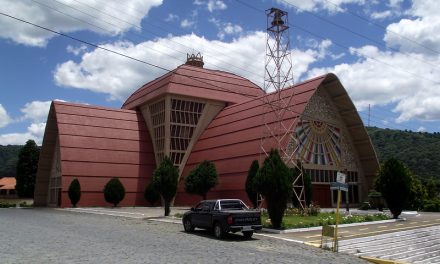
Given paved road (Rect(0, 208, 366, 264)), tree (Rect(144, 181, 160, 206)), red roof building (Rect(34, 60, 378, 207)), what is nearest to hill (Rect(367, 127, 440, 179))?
red roof building (Rect(34, 60, 378, 207))

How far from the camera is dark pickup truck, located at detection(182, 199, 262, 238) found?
17.3 m

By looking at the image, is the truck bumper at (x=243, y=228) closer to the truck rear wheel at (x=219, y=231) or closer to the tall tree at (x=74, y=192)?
the truck rear wheel at (x=219, y=231)

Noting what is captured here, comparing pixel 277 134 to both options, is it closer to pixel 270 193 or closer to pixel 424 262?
pixel 270 193

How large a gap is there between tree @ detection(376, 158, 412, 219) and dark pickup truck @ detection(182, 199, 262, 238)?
46.8 ft

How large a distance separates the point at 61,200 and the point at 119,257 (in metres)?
36.8

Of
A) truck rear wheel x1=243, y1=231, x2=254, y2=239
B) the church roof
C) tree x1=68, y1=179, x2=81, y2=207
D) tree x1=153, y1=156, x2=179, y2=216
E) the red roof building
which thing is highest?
the church roof

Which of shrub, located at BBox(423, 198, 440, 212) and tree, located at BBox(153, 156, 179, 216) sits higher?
tree, located at BBox(153, 156, 179, 216)

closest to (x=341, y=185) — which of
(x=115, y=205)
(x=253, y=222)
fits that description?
(x=253, y=222)

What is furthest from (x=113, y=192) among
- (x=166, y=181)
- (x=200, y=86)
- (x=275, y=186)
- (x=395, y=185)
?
(x=395, y=185)

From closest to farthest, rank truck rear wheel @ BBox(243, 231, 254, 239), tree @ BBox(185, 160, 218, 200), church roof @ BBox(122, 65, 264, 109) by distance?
truck rear wheel @ BBox(243, 231, 254, 239), tree @ BBox(185, 160, 218, 200), church roof @ BBox(122, 65, 264, 109)

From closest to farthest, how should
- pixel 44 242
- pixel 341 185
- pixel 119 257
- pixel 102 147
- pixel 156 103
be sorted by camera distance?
pixel 119 257 → pixel 44 242 → pixel 341 185 → pixel 102 147 → pixel 156 103

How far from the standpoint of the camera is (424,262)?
611 inches

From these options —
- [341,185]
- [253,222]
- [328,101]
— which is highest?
[328,101]

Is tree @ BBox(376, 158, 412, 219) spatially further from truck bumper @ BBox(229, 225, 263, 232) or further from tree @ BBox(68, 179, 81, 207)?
tree @ BBox(68, 179, 81, 207)
